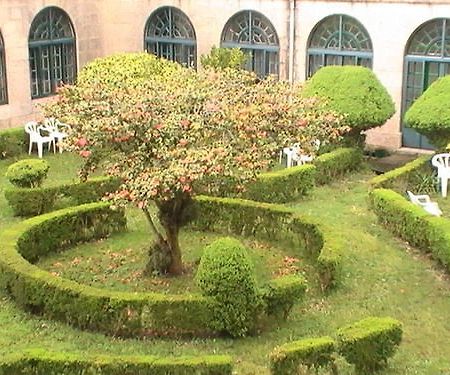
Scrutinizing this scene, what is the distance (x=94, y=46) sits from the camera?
24.6 metres

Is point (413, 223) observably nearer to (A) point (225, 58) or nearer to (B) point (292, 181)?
(B) point (292, 181)

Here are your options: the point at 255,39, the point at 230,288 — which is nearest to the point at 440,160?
the point at 255,39

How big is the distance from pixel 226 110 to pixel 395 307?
3.54 metres

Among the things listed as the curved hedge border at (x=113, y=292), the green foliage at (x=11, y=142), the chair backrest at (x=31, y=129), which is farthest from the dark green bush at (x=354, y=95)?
the green foliage at (x=11, y=142)

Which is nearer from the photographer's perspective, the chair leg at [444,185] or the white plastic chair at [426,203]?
the white plastic chair at [426,203]

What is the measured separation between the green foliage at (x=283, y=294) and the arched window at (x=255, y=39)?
12.8m

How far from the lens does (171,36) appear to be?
2425 centimetres

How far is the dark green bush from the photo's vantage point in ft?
60.8

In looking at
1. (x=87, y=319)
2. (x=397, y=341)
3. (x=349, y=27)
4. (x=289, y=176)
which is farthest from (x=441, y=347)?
(x=349, y=27)

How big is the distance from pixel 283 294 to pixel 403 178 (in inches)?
285

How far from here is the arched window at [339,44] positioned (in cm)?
2136

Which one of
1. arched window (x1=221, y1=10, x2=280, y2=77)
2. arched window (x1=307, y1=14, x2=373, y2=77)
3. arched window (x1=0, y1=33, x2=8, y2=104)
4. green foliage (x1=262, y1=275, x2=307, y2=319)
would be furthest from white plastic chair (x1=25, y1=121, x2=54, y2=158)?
green foliage (x1=262, y1=275, x2=307, y2=319)

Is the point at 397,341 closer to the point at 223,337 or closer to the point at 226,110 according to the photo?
the point at 223,337

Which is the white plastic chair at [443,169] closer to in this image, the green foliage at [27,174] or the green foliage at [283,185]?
the green foliage at [283,185]
